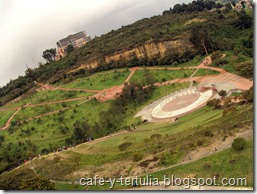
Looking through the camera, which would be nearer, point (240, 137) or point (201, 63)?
point (240, 137)

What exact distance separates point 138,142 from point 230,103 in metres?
10.7

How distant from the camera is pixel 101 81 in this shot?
65.2m

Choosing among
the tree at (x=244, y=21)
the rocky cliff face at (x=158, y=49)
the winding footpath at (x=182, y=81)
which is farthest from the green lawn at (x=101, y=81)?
the tree at (x=244, y=21)

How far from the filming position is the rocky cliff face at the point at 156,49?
2486 inches

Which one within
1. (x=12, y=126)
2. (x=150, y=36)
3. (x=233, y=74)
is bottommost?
(x=233, y=74)

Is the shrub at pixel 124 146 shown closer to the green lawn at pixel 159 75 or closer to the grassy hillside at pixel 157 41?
the green lawn at pixel 159 75

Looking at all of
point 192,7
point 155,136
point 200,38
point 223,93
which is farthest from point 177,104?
point 192,7

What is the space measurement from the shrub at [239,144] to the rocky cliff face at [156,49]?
41469mm

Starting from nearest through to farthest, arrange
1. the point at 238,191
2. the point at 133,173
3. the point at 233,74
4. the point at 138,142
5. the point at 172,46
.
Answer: the point at 238,191, the point at 133,173, the point at 138,142, the point at 233,74, the point at 172,46

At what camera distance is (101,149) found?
3488cm

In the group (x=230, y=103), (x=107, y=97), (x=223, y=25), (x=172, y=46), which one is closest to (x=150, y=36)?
(x=172, y=46)

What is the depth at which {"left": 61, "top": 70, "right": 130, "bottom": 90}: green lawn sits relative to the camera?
62981mm

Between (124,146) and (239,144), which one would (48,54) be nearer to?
(124,146)

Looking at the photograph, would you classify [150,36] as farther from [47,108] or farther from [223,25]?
[47,108]
